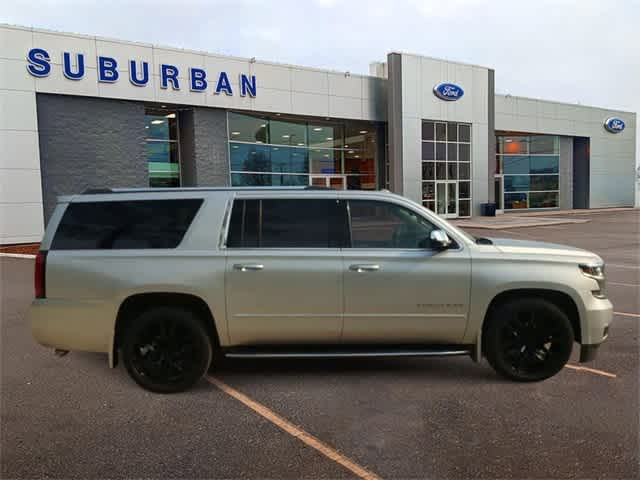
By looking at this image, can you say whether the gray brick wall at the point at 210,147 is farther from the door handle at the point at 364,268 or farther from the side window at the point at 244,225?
the door handle at the point at 364,268

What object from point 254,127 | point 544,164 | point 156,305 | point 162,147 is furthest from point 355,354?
point 544,164

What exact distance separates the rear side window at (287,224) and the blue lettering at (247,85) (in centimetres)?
2077

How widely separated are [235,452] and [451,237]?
263 centimetres

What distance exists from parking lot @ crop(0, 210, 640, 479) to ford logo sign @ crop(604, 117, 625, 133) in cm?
4384

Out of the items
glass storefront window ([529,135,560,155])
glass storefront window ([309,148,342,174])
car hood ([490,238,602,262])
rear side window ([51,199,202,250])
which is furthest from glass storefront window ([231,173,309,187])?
glass storefront window ([529,135,560,155])

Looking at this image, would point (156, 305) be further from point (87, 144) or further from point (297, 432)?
point (87, 144)

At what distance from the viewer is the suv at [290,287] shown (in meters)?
4.46

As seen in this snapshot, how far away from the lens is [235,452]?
343cm

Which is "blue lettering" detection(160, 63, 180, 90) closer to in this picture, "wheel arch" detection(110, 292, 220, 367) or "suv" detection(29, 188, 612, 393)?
"suv" detection(29, 188, 612, 393)

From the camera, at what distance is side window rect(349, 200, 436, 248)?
15.1ft

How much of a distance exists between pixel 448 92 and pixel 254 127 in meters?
12.4

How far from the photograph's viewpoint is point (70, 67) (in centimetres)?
1941

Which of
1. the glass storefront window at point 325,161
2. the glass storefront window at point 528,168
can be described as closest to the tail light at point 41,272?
the glass storefront window at point 325,161

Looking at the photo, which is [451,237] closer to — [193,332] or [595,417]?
[595,417]
